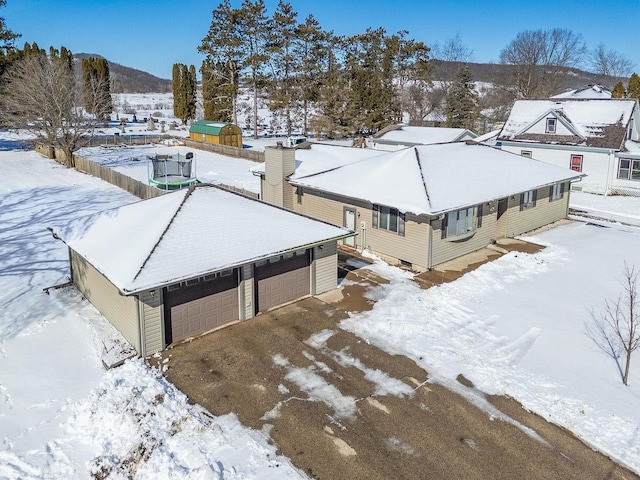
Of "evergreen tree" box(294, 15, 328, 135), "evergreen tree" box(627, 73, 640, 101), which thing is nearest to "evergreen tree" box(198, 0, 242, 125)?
"evergreen tree" box(294, 15, 328, 135)

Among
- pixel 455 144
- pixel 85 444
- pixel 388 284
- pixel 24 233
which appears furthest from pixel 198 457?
pixel 455 144

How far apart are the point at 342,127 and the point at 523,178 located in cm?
3576

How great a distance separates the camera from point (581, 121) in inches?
1293

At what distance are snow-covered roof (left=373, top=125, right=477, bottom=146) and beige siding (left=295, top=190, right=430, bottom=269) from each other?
20378 millimetres

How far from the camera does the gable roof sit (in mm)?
30969

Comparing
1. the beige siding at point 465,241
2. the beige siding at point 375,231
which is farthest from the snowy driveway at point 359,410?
the beige siding at point 465,241

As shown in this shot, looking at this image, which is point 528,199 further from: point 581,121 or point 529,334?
point 581,121

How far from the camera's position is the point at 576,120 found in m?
33.1

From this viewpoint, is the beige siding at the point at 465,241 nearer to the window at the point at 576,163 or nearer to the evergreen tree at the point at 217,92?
the window at the point at 576,163

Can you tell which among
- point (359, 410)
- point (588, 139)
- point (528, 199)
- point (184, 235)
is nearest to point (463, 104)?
point (588, 139)

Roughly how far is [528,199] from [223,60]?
46399 mm

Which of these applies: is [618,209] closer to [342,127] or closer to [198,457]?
[198,457]

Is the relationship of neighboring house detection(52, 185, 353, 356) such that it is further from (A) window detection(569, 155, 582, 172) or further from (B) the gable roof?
Answer: (B) the gable roof

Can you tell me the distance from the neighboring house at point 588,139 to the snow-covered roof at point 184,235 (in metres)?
22.5
